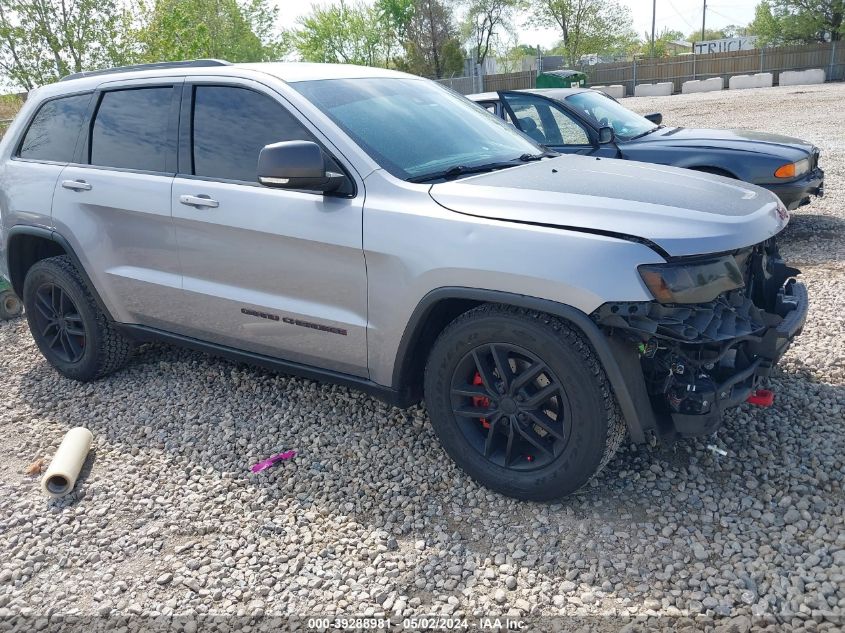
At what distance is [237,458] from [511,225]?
195 centimetres

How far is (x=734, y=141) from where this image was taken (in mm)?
6875

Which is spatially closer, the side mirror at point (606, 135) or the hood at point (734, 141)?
the hood at point (734, 141)

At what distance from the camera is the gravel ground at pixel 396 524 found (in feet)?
8.70

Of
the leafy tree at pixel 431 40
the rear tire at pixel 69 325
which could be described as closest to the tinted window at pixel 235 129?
the rear tire at pixel 69 325

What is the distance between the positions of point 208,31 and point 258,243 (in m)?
27.6

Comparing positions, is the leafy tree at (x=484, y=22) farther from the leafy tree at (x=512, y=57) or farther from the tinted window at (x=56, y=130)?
the tinted window at (x=56, y=130)

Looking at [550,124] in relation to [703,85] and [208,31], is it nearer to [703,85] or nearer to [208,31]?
[208,31]

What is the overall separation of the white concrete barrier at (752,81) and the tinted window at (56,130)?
1411 inches

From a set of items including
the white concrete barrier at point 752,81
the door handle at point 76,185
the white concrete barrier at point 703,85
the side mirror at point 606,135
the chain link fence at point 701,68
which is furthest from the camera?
the chain link fence at point 701,68

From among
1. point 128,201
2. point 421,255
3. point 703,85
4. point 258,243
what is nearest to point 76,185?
point 128,201

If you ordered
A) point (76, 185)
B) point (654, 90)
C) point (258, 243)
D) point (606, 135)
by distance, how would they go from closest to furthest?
point (258, 243) → point (76, 185) → point (606, 135) → point (654, 90)

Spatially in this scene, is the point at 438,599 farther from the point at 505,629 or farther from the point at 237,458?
the point at 237,458

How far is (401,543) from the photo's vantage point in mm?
3020

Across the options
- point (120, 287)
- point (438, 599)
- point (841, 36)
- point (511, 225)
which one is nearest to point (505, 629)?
point (438, 599)
